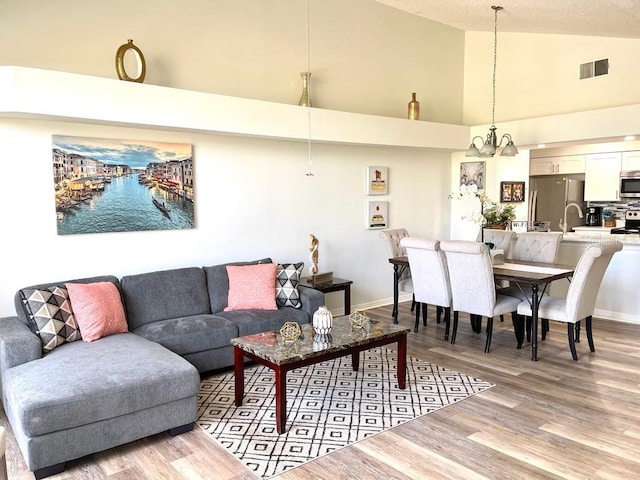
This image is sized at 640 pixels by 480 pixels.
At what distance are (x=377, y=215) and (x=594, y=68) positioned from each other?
118 inches

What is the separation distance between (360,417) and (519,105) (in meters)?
4.87

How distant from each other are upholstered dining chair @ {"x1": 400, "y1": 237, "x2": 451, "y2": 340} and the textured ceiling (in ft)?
7.78

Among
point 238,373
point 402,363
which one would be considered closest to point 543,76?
point 402,363

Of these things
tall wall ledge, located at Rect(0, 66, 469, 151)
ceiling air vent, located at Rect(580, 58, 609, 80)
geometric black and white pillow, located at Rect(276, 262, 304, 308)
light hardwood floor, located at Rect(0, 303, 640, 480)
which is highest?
ceiling air vent, located at Rect(580, 58, 609, 80)

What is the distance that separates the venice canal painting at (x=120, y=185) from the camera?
408cm

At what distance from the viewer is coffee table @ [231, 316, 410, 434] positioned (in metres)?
3.05

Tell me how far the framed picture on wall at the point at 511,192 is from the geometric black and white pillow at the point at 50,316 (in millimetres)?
5516

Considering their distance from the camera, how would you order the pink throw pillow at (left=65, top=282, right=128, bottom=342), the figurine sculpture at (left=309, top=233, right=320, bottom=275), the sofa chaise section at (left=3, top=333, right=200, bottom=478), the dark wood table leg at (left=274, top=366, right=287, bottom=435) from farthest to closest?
1. the figurine sculpture at (left=309, top=233, right=320, bottom=275)
2. the pink throw pillow at (left=65, top=282, right=128, bottom=342)
3. the dark wood table leg at (left=274, top=366, right=287, bottom=435)
4. the sofa chaise section at (left=3, top=333, right=200, bottom=478)

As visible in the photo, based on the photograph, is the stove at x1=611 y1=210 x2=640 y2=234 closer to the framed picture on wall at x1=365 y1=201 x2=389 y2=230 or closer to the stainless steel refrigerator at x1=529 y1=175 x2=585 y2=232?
the stainless steel refrigerator at x1=529 y1=175 x2=585 y2=232

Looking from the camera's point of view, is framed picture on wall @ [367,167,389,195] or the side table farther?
framed picture on wall @ [367,167,389,195]

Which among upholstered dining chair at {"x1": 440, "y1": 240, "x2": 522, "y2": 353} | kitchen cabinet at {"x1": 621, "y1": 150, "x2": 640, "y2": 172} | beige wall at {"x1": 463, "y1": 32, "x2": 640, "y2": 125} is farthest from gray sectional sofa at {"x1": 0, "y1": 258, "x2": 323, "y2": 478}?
kitchen cabinet at {"x1": 621, "y1": 150, "x2": 640, "y2": 172}

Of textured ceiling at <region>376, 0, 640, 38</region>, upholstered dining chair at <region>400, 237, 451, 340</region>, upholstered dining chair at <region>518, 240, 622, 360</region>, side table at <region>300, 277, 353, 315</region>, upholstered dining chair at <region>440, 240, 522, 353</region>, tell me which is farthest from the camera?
side table at <region>300, 277, 353, 315</region>

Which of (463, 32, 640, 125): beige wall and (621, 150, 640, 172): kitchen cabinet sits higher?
(463, 32, 640, 125): beige wall

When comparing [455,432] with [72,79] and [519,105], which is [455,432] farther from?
[519,105]
